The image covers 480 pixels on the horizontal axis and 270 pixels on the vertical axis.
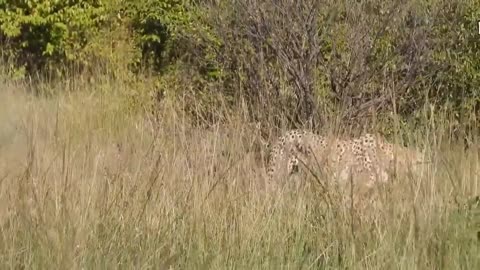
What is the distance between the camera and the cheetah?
216 inches

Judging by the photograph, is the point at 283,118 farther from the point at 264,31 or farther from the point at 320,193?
the point at 320,193

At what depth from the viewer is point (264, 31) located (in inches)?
331

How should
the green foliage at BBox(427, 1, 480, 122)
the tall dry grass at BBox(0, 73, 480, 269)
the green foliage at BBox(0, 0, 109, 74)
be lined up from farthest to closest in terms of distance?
the green foliage at BBox(0, 0, 109, 74), the green foliage at BBox(427, 1, 480, 122), the tall dry grass at BBox(0, 73, 480, 269)

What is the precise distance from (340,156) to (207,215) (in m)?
1.48

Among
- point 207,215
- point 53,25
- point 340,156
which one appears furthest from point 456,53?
point 53,25

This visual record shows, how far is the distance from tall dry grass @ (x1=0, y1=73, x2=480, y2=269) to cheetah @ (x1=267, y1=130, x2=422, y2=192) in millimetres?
172

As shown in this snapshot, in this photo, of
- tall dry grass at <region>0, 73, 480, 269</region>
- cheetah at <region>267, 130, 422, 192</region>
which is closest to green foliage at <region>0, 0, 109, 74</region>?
cheetah at <region>267, 130, 422, 192</region>

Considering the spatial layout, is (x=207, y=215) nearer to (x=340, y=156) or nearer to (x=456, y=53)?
(x=340, y=156)

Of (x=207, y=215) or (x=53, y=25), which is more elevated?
(x=207, y=215)

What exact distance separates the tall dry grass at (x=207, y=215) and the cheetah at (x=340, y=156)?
17 cm

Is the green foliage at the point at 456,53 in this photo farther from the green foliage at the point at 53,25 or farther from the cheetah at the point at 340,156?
the green foliage at the point at 53,25

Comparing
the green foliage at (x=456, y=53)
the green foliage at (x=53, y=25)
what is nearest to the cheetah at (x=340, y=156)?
the green foliage at (x=456, y=53)

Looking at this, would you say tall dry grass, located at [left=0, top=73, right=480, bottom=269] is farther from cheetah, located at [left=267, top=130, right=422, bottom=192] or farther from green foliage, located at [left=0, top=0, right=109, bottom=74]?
green foliage, located at [left=0, top=0, right=109, bottom=74]

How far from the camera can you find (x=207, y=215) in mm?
4867
